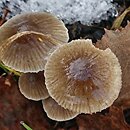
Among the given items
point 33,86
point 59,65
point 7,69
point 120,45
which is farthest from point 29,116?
point 120,45

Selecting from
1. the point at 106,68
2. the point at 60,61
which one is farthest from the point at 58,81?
the point at 106,68

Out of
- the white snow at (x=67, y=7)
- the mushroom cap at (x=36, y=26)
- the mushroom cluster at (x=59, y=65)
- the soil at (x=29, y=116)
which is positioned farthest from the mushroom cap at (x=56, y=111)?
the white snow at (x=67, y=7)

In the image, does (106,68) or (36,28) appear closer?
(106,68)

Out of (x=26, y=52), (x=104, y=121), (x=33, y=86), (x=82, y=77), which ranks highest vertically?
(x=26, y=52)

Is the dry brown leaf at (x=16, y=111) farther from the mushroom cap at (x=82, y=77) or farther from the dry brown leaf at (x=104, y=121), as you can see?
the mushroom cap at (x=82, y=77)

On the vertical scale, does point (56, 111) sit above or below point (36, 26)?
below

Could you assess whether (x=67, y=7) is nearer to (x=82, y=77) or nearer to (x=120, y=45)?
(x=120, y=45)

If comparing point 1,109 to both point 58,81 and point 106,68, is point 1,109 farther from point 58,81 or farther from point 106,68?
point 106,68

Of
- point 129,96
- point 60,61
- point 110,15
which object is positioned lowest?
point 129,96
